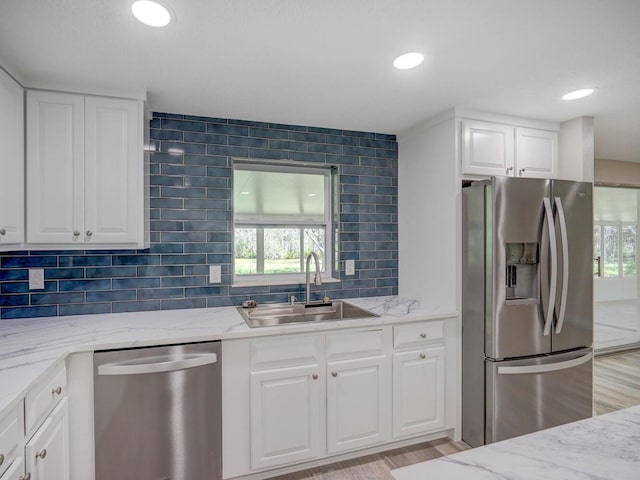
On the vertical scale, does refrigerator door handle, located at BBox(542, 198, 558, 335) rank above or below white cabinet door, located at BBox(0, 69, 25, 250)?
below

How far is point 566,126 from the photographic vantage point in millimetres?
2674

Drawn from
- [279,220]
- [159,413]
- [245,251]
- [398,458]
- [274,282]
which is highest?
[279,220]

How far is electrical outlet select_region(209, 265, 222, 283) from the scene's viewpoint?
2.54 m

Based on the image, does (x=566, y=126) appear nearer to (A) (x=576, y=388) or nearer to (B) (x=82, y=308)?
(A) (x=576, y=388)

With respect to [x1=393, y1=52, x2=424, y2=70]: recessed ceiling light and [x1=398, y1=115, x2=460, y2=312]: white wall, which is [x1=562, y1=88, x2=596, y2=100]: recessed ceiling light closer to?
[x1=398, y1=115, x2=460, y2=312]: white wall

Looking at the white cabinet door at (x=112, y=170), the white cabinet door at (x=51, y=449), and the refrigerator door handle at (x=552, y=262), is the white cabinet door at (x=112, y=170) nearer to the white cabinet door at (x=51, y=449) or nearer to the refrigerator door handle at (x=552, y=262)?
the white cabinet door at (x=51, y=449)

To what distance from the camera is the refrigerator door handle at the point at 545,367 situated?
2174mm

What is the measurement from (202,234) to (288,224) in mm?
699

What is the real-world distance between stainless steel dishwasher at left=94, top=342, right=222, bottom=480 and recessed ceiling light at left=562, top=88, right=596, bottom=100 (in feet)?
8.24

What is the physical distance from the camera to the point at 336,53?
1.69 metres

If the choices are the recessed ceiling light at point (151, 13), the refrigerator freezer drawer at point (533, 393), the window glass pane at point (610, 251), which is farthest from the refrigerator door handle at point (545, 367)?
the window glass pane at point (610, 251)

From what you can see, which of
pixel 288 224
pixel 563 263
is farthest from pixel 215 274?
pixel 563 263

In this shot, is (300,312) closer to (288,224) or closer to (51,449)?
(288,224)

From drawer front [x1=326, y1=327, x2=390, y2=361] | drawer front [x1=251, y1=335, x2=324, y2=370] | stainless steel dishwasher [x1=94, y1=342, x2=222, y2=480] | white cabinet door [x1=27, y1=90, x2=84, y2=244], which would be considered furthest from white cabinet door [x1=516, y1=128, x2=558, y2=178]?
white cabinet door [x1=27, y1=90, x2=84, y2=244]
